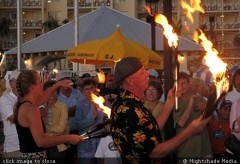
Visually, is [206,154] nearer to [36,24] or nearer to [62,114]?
[62,114]

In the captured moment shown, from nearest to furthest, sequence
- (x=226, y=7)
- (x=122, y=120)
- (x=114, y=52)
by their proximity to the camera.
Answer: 1. (x=122, y=120)
2. (x=114, y=52)
3. (x=226, y=7)

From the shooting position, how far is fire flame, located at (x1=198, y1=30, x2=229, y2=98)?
4.19 meters

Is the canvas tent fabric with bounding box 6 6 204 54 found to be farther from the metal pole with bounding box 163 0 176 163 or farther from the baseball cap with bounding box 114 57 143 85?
the baseball cap with bounding box 114 57 143 85

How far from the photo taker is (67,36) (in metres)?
27.3

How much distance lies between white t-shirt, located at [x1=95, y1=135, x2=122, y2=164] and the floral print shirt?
3826 millimetres

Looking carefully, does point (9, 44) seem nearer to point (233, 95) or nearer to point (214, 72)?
point (233, 95)

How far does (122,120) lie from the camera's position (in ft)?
15.2

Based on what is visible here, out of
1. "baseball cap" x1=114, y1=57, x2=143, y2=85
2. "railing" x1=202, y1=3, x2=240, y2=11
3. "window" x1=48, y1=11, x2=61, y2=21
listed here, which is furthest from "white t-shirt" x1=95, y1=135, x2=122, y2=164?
"window" x1=48, y1=11, x2=61, y2=21

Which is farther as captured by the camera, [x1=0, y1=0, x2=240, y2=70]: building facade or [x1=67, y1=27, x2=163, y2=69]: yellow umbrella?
[x1=0, y1=0, x2=240, y2=70]: building facade

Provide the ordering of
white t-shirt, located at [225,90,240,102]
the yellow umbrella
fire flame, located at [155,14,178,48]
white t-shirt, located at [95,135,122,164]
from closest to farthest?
fire flame, located at [155,14,178,48], white t-shirt, located at [95,135,122,164], white t-shirt, located at [225,90,240,102], the yellow umbrella

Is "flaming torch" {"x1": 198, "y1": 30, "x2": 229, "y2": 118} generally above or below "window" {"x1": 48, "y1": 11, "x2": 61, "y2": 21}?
below

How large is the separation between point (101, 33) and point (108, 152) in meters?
17.2

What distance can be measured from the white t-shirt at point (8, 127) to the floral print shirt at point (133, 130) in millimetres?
3487

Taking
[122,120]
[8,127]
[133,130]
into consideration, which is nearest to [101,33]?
[8,127]
